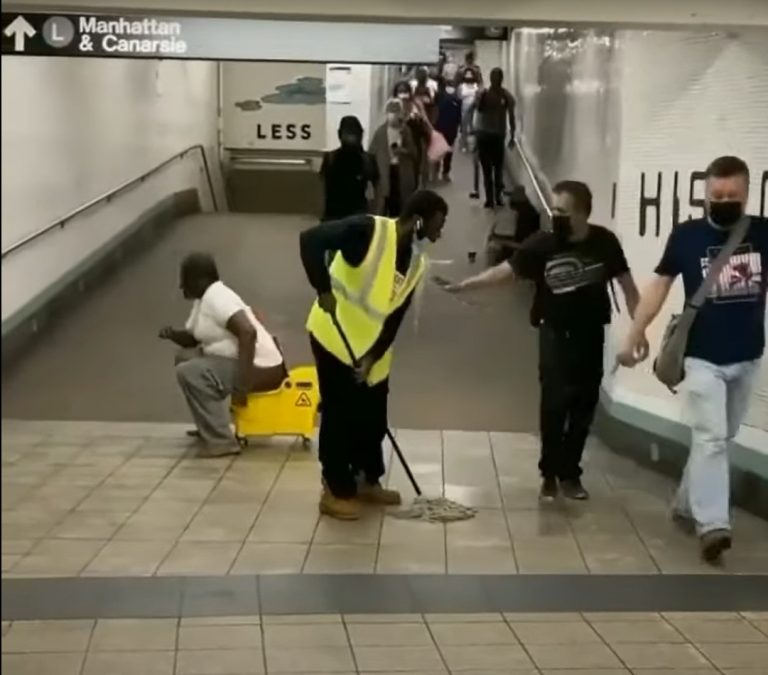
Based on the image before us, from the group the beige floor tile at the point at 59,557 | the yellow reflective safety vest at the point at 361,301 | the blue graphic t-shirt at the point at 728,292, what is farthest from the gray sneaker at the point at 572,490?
the beige floor tile at the point at 59,557

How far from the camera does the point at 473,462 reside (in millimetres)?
7504

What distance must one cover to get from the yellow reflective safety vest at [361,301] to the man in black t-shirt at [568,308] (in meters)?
0.56

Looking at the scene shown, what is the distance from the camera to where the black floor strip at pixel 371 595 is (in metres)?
4.95

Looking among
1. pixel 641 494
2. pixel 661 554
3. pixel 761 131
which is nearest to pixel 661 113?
pixel 761 131

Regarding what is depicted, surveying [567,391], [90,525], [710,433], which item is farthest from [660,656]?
[90,525]

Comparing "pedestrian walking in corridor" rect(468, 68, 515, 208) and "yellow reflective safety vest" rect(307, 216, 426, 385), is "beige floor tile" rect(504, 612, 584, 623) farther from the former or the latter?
"pedestrian walking in corridor" rect(468, 68, 515, 208)

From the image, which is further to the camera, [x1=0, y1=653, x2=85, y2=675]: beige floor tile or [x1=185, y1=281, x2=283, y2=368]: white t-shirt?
[x1=185, y1=281, x2=283, y2=368]: white t-shirt

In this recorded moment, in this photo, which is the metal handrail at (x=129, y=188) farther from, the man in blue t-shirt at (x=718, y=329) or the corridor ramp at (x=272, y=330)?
the man in blue t-shirt at (x=718, y=329)

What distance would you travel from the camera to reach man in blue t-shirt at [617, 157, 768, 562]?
5406mm

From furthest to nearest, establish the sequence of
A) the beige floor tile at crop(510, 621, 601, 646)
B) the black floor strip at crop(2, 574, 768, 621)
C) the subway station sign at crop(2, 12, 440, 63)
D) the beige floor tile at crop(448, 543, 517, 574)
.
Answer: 1. the beige floor tile at crop(448, 543, 517, 574)
2. the black floor strip at crop(2, 574, 768, 621)
3. the subway station sign at crop(2, 12, 440, 63)
4. the beige floor tile at crop(510, 621, 601, 646)

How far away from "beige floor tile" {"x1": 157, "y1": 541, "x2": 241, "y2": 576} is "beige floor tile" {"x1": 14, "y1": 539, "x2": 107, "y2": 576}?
1.10ft

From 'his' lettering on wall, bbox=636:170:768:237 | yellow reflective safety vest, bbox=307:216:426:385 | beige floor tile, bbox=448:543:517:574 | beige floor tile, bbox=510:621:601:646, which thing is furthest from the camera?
'his' lettering on wall, bbox=636:170:768:237

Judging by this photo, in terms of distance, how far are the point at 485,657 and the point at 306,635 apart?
2.04ft

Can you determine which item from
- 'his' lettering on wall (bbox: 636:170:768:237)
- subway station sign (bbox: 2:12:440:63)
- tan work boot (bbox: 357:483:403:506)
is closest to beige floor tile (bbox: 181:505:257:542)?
tan work boot (bbox: 357:483:403:506)
